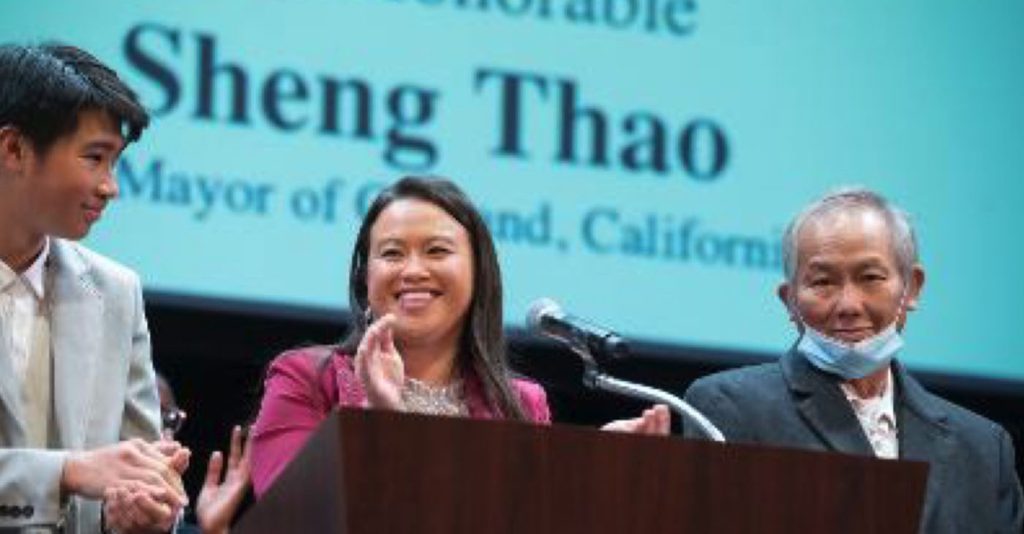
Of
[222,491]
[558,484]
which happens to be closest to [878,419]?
[222,491]

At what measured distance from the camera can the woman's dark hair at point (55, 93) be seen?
4.05 metres

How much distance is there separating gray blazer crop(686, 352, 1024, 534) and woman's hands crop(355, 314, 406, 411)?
2.58ft

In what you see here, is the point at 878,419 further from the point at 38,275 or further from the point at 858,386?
the point at 38,275

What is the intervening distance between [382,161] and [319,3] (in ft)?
1.38

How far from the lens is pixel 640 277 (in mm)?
6465

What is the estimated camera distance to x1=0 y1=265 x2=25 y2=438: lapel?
392 centimetres

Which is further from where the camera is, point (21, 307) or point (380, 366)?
point (21, 307)

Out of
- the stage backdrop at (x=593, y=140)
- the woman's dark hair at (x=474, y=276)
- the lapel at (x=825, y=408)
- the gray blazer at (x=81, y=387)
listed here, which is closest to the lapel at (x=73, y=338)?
the gray blazer at (x=81, y=387)

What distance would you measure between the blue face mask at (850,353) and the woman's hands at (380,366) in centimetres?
100

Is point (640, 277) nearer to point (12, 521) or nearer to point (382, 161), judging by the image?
point (382, 161)

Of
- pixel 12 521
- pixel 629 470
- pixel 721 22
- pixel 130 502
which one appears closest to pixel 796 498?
pixel 629 470

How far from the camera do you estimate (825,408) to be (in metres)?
4.51

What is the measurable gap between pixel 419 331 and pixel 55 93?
71 cm

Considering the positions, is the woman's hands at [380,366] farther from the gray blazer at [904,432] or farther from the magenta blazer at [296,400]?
the gray blazer at [904,432]
